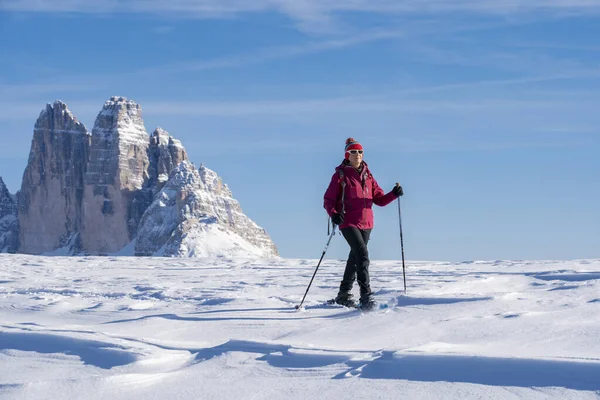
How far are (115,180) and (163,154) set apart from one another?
18.1 meters

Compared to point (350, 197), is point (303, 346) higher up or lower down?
lower down

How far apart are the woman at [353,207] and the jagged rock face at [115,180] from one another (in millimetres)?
165390

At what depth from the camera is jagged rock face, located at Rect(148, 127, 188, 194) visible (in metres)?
186

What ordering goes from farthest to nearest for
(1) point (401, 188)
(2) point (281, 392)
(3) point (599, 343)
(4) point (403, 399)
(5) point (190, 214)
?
(5) point (190, 214), (1) point (401, 188), (3) point (599, 343), (2) point (281, 392), (4) point (403, 399)

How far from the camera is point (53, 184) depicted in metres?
179

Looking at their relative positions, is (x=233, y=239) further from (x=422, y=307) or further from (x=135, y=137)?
(x=422, y=307)

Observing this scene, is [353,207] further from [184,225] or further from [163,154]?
[163,154]

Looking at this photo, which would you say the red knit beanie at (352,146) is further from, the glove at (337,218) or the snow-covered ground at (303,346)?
the snow-covered ground at (303,346)

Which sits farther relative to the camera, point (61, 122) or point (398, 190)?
point (61, 122)

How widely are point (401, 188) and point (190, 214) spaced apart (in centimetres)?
17167

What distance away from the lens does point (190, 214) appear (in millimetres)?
178250

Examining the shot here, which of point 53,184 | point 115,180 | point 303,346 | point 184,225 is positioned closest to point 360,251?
point 303,346

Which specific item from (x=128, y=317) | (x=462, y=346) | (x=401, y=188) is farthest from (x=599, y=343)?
(x=128, y=317)

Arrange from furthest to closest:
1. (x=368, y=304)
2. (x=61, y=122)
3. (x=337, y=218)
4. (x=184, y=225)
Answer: (x=61, y=122)
(x=184, y=225)
(x=337, y=218)
(x=368, y=304)
